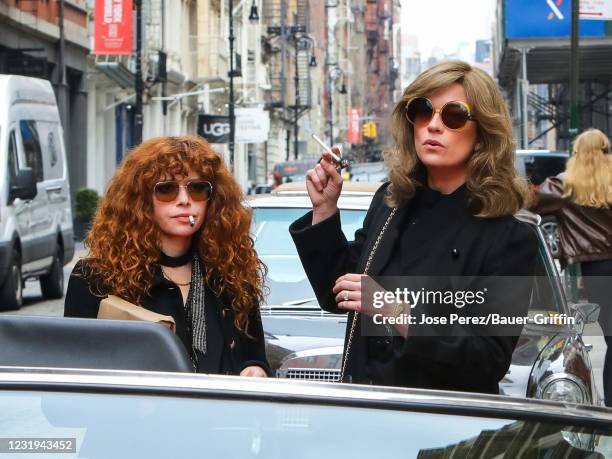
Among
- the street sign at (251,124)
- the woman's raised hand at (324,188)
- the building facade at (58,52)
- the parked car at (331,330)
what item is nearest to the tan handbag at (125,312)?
the woman's raised hand at (324,188)

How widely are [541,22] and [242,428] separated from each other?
127 ft

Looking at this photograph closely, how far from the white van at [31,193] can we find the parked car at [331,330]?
10.1 metres

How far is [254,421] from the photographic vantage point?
2.98 m

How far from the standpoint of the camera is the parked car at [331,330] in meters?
6.30

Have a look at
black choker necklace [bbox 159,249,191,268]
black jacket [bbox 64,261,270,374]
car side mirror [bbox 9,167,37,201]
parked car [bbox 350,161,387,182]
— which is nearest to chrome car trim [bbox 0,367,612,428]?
black jacket [bbox 64,261,270,374]

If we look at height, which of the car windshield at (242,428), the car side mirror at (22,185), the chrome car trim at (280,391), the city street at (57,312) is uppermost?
the chrome car trim at (280,391)

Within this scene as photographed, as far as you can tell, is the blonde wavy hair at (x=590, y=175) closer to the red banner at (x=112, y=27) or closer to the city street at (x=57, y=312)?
the city street at (x=57, y=312)

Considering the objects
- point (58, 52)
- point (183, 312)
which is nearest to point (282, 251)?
point (183, 312)

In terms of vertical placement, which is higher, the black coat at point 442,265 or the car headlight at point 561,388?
the black coat at point 442,265

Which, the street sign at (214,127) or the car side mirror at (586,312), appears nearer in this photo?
the car side mirror at (586,312)

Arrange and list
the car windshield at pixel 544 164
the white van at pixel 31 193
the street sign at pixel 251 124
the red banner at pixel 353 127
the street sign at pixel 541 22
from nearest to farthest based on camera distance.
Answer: the white van at pixel 31 193 → the car windshield at pixel 544 164 → the street sign at pixel 541 22 → the street sign at pixel 251 124 → the red banner at pixel 353 127

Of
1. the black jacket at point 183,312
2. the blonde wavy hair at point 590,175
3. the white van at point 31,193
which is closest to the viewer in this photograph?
the black jacket at point 183,312

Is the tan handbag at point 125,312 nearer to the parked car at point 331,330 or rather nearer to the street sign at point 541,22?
the parked car at point 331,330

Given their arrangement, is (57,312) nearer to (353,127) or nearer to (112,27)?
(112,27)
